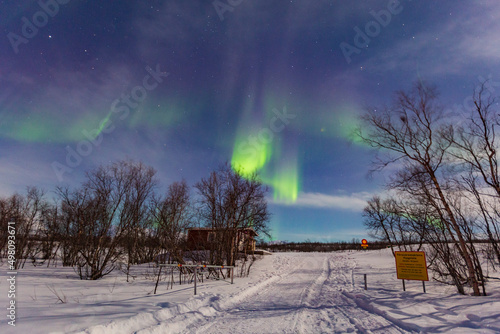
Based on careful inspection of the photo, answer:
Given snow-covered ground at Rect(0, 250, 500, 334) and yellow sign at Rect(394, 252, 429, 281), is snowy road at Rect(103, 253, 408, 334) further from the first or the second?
yellow sign at Rect(394, 252, 429, 281)

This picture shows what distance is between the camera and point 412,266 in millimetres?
11383

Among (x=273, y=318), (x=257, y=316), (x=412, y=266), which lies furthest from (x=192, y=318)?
(x=412, y=266)

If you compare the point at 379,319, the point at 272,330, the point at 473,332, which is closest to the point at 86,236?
the point at 272,330

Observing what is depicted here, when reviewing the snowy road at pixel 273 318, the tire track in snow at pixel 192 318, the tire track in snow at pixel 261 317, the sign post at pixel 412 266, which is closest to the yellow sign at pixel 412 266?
the sign post at pixel 412 266

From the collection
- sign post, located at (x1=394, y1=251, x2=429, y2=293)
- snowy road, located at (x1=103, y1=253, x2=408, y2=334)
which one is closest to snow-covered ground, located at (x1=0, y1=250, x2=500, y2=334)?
snowy road, located at (x1=103, y1=253, x2=408, y2=334)

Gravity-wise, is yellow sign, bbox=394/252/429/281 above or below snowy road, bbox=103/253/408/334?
above

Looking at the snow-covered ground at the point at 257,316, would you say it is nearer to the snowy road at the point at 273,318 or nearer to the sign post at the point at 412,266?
the snowy road at the point at 273,318

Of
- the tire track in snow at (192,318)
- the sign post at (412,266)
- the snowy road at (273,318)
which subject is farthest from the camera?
the sign post at (412,266)

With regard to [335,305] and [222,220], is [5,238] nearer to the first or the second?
[222,220]

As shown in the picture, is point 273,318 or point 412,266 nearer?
point 273,318

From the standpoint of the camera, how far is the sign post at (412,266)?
1096 centimetres

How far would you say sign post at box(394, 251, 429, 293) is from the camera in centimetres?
1096

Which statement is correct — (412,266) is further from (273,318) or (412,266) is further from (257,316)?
(257,316)

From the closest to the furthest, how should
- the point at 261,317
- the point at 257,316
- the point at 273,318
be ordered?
the point at 273,318
the point at 261,317
the point at 257,316
